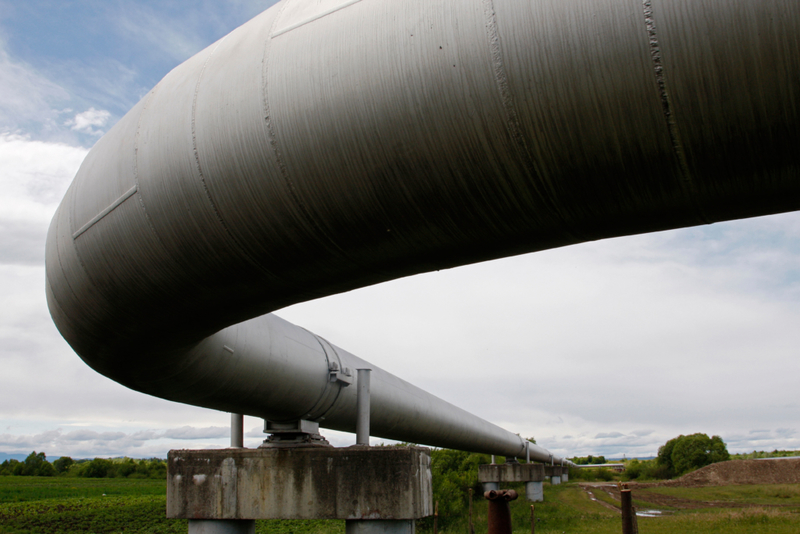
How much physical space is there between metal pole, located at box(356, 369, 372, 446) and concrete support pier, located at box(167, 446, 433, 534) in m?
0.62

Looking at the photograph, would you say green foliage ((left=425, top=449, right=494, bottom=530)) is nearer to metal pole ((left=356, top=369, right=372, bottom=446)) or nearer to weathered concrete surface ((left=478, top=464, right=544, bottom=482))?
weathered concrete surface ((left=478, top=464, right=544, bottom=482))

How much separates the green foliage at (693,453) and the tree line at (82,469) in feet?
209

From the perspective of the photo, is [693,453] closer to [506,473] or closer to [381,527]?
[506,473]

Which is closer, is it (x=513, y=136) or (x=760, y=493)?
(x=513, y=136)

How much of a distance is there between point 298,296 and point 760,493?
134ft

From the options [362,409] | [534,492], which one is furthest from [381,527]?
[534,492]

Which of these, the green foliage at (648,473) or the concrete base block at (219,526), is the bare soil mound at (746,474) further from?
the concrete base block at (219,526)

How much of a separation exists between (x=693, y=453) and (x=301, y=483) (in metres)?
69.8

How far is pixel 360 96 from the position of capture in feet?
6.36

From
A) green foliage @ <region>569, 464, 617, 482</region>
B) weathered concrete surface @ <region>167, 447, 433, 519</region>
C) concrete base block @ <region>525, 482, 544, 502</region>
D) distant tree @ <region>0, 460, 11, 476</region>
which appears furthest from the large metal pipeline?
distant tree @ <region>0, 460, 11, 476</region>

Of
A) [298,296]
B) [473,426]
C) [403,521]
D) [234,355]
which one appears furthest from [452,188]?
[473,426]

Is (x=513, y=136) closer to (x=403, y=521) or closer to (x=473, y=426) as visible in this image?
(x=403, y=521)

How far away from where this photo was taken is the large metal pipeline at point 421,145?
1.55 meters

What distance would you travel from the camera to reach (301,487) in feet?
21.4
